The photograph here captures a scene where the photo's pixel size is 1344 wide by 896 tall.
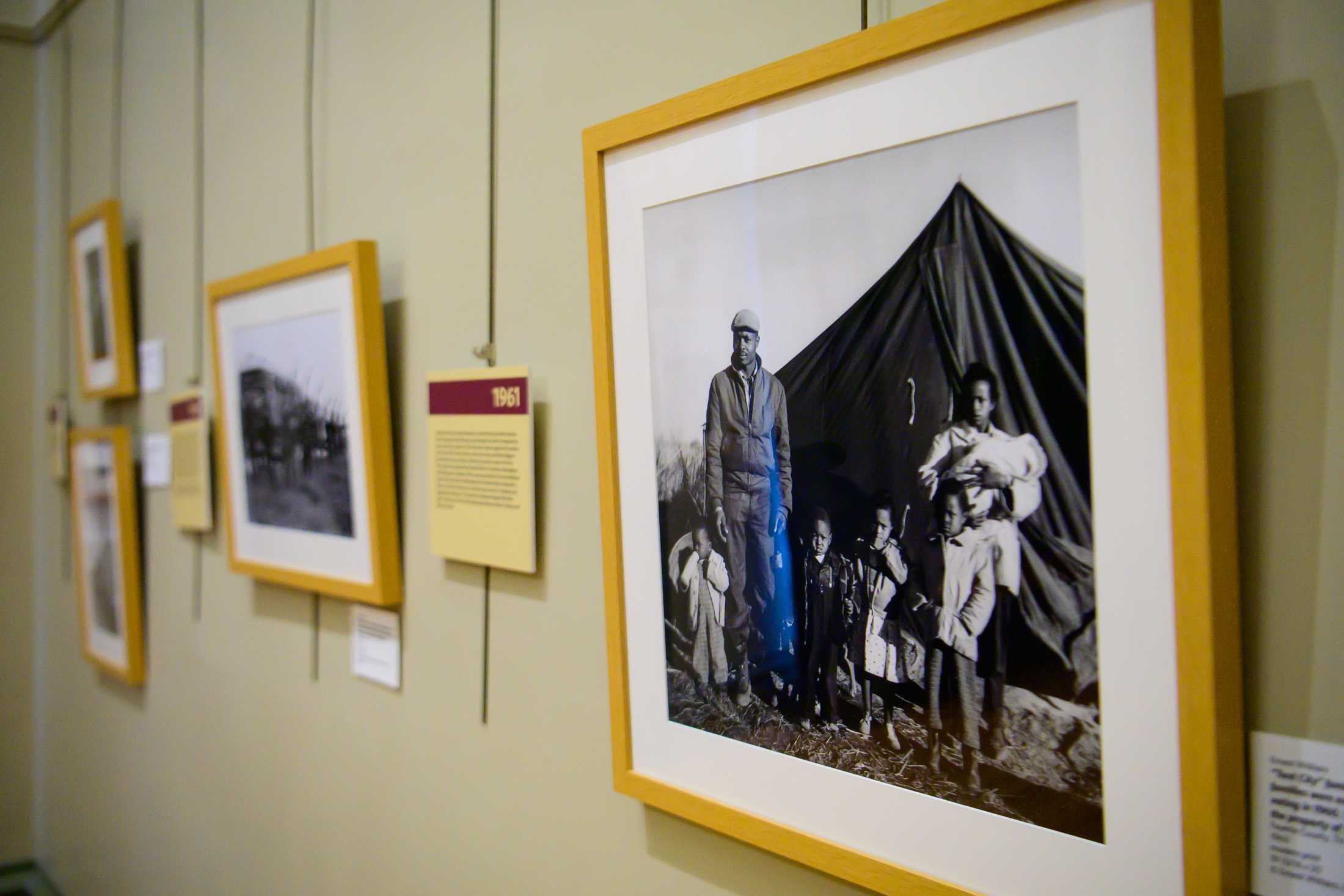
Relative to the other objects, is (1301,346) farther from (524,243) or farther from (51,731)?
(51,731)

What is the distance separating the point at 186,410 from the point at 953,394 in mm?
1805

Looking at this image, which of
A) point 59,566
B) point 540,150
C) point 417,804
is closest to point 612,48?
point 540,150

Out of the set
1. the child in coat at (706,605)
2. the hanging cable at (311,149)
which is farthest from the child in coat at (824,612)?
the hanging cable at (311,149)

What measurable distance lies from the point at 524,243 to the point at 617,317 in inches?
10.5

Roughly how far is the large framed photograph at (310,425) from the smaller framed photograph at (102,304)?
2.09 ft

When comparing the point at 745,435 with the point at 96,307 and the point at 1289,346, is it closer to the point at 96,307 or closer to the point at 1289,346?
the point at 1289,346

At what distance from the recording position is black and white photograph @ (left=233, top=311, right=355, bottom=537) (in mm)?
1423

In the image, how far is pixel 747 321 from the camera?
828 millimetres

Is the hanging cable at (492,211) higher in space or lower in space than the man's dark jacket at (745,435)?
higher

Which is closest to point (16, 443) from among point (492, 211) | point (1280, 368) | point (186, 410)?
point (186, 410)
